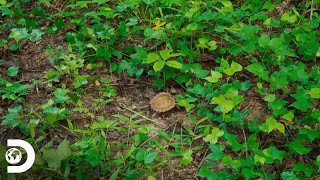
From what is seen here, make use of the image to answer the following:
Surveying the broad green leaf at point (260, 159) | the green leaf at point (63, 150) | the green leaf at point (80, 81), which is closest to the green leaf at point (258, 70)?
the broad green leaf at point (260, 159)

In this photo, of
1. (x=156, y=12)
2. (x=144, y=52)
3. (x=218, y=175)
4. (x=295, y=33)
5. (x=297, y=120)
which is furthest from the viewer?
(x=156, y=12)

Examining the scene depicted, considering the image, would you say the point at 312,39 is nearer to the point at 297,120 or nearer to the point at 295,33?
the point at 295,33

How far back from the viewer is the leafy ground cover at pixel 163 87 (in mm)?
2604

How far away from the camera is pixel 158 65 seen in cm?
299

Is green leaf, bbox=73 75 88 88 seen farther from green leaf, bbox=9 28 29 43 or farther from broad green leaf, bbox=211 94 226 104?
broad green leaf, bbox=211 94 226 104

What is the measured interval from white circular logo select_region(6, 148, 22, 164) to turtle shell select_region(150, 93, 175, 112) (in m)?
0.88

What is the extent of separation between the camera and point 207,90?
2.96 meters

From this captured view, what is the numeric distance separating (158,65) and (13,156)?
103cm

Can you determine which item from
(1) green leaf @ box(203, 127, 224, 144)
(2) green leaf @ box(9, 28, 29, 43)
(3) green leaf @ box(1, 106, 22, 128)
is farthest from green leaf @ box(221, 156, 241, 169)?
(2) green leaf @ box(9, 28, 29, 43)

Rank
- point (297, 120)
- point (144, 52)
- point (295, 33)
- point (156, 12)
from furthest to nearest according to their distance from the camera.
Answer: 1. point (156, 12)
2. point (295, 33)
3. point (144, 52)
4. point (297, 120)

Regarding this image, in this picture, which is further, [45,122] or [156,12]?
[156,12]

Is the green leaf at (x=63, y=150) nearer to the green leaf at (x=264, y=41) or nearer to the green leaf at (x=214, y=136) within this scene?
the green leaf at (x=214, y=136)

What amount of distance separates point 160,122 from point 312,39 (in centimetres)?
121

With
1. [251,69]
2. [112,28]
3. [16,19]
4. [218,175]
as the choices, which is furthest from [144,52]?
[16,19]
